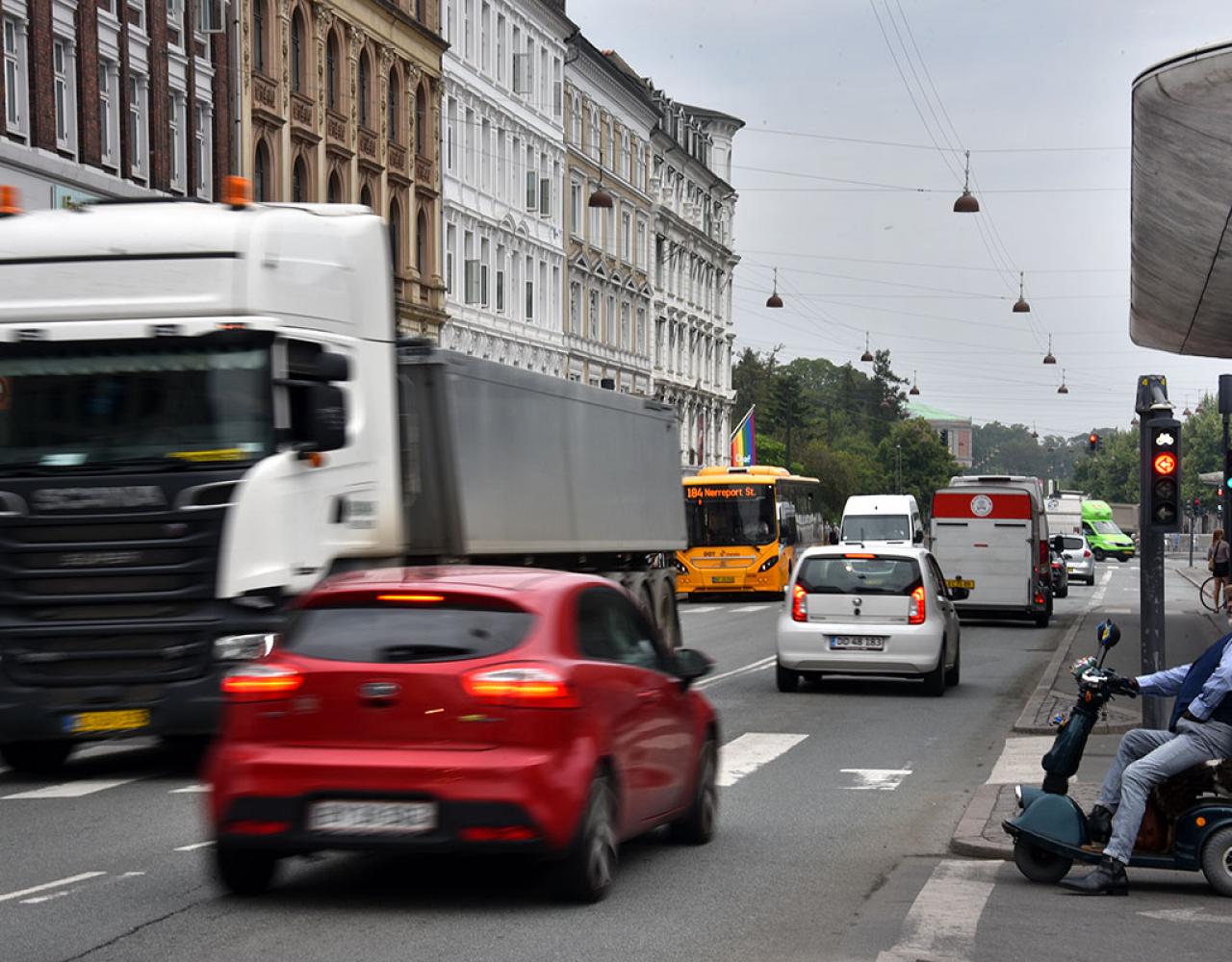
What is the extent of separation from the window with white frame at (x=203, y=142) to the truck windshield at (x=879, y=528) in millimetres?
19387

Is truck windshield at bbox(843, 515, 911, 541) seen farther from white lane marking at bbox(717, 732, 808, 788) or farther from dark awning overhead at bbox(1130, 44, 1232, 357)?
white lane marking at bbox(717, 732, 808, 788)

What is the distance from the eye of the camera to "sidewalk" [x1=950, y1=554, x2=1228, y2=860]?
11.1 metres

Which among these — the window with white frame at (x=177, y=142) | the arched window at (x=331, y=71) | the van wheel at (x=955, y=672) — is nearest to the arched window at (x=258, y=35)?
the window with white frame at (x=177, y=142)

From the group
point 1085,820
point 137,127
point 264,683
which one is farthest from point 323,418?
point 137,127

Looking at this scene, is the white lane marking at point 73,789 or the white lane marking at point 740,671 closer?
the white lane marking at point 73,789

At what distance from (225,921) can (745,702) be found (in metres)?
12.7

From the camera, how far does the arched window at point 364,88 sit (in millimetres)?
53719

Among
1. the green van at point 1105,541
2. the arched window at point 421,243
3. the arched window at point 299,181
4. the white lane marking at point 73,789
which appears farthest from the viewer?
the green van at point 1105,541

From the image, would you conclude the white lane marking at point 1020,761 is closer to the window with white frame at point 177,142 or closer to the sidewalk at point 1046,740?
the sidewalk at point 1046,740

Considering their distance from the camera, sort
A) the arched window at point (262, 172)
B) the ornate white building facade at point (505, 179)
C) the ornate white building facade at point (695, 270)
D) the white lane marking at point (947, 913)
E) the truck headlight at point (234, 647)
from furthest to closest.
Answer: the ornate white building facade at point (695, 270) → the ornate white building facade at point (505, 179) → the arched window at point (262, 172) → the truck headlight at point (234, 647) → the white lane marking at point (947, 913)

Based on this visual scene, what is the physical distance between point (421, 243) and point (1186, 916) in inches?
1972

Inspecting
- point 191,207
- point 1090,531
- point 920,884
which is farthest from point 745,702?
point 1090,531

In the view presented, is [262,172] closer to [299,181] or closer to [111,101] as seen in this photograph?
[299,181]

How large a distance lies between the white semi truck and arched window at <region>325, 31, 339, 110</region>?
37.3 metres
